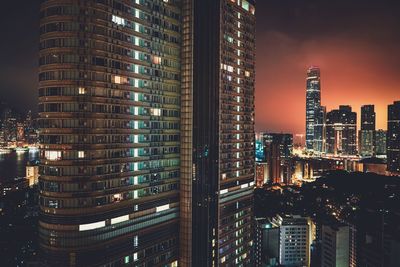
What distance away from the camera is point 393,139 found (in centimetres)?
17375

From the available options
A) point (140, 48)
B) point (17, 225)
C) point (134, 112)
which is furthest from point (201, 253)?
point (17, 225)

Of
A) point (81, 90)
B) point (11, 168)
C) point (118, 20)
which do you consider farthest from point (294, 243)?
point (11, 168)

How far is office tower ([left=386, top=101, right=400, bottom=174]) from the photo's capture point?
169250 mm

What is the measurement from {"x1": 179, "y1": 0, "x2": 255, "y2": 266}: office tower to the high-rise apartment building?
0.57ft

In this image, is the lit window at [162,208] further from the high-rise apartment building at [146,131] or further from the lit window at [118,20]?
the lit window at [118,20]

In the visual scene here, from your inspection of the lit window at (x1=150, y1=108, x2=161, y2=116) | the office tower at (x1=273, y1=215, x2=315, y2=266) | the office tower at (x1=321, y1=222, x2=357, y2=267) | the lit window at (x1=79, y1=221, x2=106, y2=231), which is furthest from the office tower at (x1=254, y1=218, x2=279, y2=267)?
the lit window at (x1=79, y1=221, x2=106, y2=231)

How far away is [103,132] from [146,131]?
7.01 metres

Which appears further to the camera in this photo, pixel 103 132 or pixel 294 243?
pixel 294 243

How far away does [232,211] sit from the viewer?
55.2 meters

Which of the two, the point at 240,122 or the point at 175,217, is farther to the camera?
the point at 240,122

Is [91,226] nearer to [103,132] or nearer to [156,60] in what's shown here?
[103,132]

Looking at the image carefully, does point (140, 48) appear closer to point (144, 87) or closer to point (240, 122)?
point (144, 87)

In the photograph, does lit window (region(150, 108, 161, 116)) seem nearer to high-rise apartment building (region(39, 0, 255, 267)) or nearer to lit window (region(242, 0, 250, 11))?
high-rise apartment building (region(39, 0, 255, 267))

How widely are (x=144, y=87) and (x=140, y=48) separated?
15.5 ft
